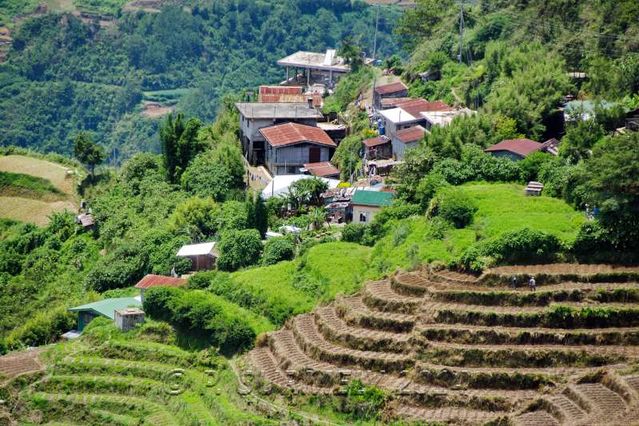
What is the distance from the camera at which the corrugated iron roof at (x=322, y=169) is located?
Answer: 1873 inches

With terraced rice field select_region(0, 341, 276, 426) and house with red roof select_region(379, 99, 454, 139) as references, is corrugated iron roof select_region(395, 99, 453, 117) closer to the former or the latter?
house with red roof select_region(379, 99, 454, 139)

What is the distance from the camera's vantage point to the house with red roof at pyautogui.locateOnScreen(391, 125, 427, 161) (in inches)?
1806

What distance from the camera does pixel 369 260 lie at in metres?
36.0

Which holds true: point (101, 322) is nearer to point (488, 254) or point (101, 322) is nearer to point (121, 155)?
point (488, 254)

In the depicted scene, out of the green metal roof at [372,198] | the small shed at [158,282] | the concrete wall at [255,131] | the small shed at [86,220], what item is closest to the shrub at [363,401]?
the small shed at [158,282]

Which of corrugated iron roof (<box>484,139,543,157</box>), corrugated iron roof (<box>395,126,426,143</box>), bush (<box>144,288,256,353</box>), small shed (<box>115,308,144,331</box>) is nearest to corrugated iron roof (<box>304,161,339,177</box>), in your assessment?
corrugated iron roof (<box>395,126,426,143</box>)

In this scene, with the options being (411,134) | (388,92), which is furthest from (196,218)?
(388,92)

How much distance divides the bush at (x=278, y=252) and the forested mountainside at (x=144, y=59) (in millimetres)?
51002

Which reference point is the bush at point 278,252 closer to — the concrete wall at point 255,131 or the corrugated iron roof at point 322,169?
the corrugated iron roof at point 322,169

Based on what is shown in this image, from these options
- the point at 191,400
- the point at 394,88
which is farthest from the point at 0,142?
the point at 191,400

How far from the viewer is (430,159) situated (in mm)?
39906

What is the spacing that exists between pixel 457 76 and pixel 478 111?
272 inches

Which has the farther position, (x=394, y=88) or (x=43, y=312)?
(x=394, y=88)

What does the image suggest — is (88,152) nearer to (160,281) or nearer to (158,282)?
(160,281)
